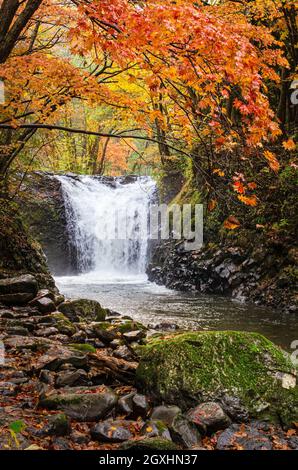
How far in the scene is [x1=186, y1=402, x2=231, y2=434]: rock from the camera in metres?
3.29

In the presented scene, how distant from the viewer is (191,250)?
14.0 meters

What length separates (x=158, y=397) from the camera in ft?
12.2

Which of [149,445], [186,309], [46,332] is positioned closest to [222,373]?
[149,445]

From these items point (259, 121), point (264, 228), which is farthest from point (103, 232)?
point (259, 121)

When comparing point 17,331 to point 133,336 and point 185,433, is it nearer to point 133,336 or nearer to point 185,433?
point 133,336

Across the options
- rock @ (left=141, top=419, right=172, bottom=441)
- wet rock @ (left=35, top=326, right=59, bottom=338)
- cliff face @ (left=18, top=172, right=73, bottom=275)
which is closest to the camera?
rock @ (left=141, top=419, right=172, bottom=441)

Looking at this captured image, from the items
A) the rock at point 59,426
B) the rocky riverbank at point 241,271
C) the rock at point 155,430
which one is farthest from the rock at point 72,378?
the rocky riverbank at point 241,271

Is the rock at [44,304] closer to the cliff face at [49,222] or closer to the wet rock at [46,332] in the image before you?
the wet rock at [46,332]

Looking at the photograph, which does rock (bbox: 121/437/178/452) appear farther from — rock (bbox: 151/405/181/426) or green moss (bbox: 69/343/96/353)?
green moss (bbox: 69/343/96/353)

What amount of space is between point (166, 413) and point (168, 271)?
1118 cm

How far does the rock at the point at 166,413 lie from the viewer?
342cm

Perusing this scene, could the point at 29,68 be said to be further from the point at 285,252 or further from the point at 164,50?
the point at 285,252

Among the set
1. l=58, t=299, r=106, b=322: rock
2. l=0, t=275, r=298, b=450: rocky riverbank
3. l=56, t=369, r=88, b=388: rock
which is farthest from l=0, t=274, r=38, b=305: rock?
l=56, t=369, r=88, b=388: rock

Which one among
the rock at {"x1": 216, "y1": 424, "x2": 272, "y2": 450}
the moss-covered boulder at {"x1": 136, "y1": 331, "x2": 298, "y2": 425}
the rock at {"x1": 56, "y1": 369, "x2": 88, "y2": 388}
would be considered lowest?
the rock at {"x1": 216, "y1": 424, "x2": 272, "y2": 450}
